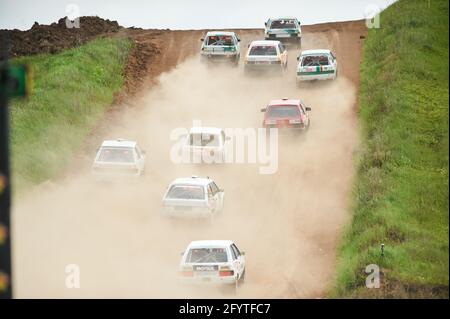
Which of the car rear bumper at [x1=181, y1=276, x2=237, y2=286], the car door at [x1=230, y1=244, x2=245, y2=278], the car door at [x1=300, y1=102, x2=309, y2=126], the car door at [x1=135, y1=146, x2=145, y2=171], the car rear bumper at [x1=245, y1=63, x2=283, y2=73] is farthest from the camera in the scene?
the car rear bumper at [x1=245, y1=63, x2=283, y2=73]

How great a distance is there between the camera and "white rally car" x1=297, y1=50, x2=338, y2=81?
158 feet

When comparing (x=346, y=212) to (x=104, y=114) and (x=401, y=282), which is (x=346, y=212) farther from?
(x=104, y=114)

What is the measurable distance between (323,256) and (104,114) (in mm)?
16759

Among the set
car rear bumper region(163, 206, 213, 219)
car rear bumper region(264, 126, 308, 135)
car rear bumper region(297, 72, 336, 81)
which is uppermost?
car rear bumper region(297, 72, 336, 81)

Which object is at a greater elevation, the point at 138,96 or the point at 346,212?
the point at 138,96

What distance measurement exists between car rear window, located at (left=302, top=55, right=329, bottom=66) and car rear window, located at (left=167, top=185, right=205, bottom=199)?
677 inches

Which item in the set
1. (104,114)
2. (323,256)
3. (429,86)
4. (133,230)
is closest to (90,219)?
(133,230)

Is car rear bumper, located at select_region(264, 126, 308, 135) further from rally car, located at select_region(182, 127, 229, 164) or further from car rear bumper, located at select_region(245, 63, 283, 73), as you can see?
car rear bumper, located at select_region(245, 63, 283, 73)

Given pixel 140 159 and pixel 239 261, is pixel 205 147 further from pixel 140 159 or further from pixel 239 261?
pixel 239 261

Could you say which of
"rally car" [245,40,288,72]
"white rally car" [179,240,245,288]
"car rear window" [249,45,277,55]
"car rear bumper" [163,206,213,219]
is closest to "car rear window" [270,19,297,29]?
"rally car" [245,40,288,72]

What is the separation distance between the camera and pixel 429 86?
4759 cm

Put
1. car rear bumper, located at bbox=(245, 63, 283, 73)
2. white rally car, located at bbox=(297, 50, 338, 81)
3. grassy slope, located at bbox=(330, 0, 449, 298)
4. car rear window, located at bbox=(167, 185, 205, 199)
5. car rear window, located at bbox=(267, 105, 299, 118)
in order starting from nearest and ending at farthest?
A: grassy slope, located at bbox=(330, 0, 449, 298)
car rear window, located at bbox=(167, 185, 205, 199)
car rear window, located at bbox=(267, 105, 299, 118)
white rally car, located at bbox=(297, 50, 338, 81)
car rear bumper, located at bbox=(245, 63, 283, 73)

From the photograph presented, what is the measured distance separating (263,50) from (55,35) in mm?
14891
